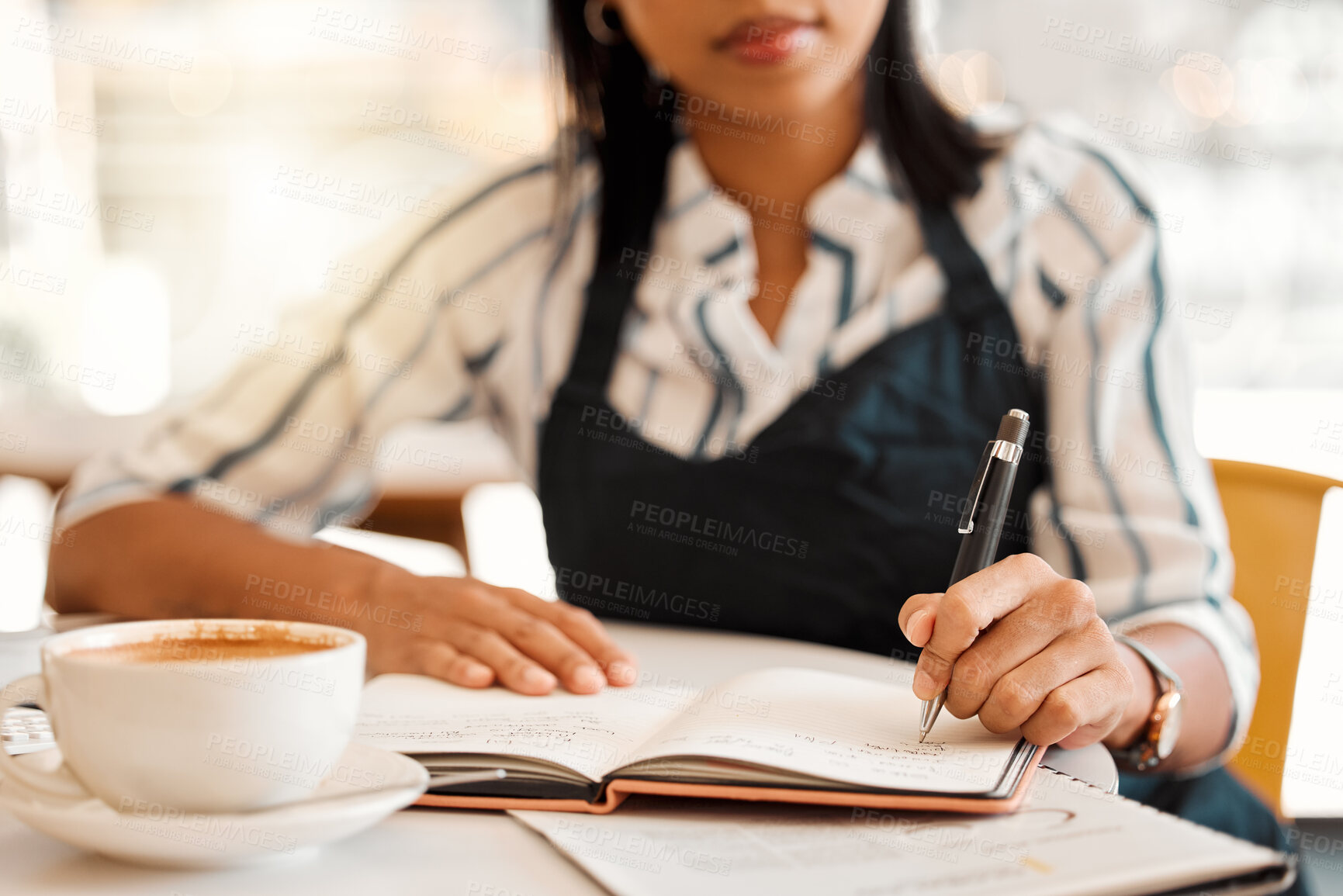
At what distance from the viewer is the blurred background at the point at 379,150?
10.3ft

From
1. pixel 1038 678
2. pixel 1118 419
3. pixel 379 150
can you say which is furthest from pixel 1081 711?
pixel 379 150

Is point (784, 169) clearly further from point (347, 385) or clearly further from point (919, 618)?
point (919, 618)

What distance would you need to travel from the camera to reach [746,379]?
105 cm

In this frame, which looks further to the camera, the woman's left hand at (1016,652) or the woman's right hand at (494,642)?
the woman's right hand at (494,642)

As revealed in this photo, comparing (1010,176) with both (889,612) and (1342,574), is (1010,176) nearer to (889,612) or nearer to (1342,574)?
(889,612)

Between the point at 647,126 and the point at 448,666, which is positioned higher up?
the point at 647,126

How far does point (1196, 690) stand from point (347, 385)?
2.68 feet

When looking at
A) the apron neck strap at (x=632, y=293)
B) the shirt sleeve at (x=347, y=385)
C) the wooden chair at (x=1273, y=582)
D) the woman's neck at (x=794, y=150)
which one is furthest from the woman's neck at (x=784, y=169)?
the wooden chair at (x=1273, y=582)

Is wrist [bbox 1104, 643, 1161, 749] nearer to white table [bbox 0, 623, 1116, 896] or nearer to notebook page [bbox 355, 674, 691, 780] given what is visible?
notebook page [bbox 355, 674, 691, 780]

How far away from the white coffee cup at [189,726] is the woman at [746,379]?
32cm

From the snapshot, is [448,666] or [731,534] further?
[731,534]

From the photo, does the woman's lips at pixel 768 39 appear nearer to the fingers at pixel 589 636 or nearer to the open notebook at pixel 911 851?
the fingers at pixel 589 636

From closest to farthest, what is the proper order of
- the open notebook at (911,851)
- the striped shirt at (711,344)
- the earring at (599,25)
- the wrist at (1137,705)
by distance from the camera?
the open notebook at (911,851) < the wrist at (1137,705) < the striped shirt at (711,344) < the earring at (599,25)

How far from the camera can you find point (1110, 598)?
0.87 m
